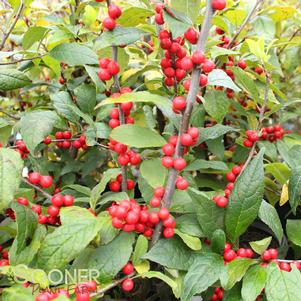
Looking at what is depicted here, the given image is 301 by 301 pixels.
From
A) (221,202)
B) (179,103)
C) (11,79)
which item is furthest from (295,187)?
(11,79)

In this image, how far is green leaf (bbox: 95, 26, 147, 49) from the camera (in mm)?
810

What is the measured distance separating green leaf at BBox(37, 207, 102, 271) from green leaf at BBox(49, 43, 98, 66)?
1.24 feet

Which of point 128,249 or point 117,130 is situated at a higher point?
point 117,130

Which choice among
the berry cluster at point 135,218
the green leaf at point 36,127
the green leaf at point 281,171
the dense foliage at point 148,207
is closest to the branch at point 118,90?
the dense foliage at point 148,207

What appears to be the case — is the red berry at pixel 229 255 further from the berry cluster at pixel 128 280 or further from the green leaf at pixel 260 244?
the berry cluster at pixel 128 280

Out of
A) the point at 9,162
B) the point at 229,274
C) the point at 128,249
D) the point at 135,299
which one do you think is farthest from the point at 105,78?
the point at 135,299

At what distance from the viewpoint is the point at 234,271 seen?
0.84m

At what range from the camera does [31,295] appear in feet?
2.45

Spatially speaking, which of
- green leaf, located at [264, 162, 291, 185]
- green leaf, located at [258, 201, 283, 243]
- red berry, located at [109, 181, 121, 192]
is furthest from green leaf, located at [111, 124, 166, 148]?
green leaf, located at [264, 162, 291, 185]

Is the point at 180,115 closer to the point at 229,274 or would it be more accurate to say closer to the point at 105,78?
the point at 105,78

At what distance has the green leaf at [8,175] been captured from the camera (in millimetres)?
775

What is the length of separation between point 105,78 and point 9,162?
262 mm

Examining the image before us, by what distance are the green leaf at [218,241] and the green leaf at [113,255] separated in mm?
178

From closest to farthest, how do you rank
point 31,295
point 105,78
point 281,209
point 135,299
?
point 31,295
point 105,78
point 135,299
point 281,209
